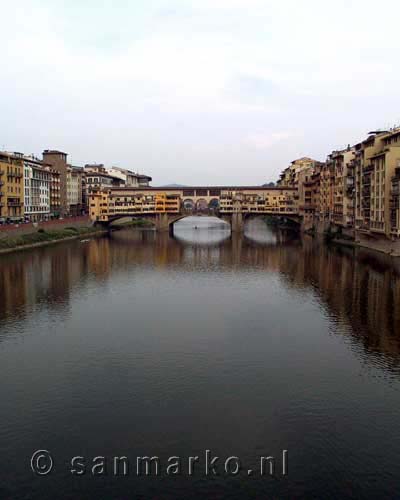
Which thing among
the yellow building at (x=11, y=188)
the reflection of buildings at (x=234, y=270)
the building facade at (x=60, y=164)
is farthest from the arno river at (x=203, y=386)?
the building facade at (x=60, y=164)

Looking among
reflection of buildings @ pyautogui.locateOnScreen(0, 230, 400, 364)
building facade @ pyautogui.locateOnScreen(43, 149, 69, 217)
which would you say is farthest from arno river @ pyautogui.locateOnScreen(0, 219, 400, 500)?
building facade @ pyautogui.locateOnScreen(43, 149, 69, 217)

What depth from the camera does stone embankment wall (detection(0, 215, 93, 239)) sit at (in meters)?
56.1

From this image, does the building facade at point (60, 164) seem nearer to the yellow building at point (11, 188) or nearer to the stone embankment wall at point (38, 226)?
the stone embankment wall at point (38, 226)

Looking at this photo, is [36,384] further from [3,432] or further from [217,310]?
[217,310]

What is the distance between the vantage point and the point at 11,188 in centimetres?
6444

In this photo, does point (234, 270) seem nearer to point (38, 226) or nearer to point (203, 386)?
point (203, 386)

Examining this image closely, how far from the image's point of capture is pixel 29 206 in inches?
2803

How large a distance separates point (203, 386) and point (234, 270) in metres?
29.3

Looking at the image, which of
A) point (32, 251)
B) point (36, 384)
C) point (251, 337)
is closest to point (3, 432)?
point (36, 384)

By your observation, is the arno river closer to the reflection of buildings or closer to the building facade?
the reflection of buildings

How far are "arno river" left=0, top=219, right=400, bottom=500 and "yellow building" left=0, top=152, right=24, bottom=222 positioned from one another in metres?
29.4

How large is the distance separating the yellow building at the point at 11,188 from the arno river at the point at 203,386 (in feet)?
96.6

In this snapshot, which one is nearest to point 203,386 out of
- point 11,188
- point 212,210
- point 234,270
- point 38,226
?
point 234,270

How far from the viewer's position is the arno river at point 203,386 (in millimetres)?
12609
